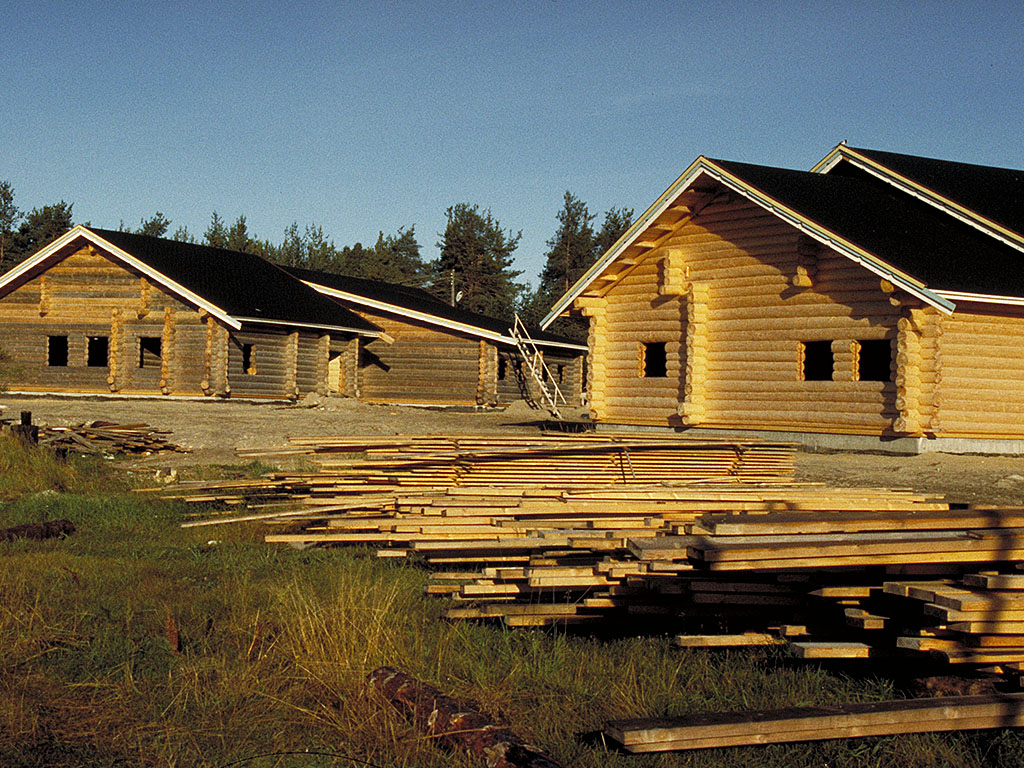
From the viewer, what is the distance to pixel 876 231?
59.8 feet

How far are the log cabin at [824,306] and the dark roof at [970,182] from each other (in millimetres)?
67

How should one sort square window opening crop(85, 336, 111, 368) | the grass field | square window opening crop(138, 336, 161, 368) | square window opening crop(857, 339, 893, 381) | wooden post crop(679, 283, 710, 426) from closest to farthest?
the grass field
wooden post crop(679, 283, 710, 426)
square window opening crop(857, 339, 893, 381)
square window opening crop(138, 336, 161, 368)
square window opening crop(85, 336, 111, 368)

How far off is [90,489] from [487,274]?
5922 cm

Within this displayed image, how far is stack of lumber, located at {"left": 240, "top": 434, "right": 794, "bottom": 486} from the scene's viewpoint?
8844mm

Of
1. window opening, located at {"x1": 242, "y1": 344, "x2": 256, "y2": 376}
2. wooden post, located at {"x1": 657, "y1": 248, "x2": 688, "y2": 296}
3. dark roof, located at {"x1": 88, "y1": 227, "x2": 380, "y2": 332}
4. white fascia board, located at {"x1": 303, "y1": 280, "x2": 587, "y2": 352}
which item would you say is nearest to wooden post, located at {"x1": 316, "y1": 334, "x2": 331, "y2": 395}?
dark roof, located at {"x1": 88, "y1": 227, "x2": 380, "y2": 332}

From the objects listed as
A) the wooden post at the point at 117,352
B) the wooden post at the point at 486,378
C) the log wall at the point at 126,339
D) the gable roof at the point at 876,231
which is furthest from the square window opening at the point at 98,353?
the gable roof at the point at 876,231

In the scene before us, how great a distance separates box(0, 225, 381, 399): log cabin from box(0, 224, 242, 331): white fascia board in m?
0.04

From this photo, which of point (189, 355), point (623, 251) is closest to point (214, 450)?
point (623, 251)

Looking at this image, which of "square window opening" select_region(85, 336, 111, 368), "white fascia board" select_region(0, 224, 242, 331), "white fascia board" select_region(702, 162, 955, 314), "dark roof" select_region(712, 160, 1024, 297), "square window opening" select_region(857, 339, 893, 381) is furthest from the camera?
"square window opening" select_region(85, 336, 111, 368)

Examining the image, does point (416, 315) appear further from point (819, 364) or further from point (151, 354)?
point (819, 364)

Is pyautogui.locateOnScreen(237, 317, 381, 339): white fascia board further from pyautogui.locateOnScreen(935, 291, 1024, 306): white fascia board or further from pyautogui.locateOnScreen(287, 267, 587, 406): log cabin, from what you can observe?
pyautogui.locateOnScreen(935, 291, 1024, 306): white fascia board

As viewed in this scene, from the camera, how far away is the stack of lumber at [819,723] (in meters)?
4.07

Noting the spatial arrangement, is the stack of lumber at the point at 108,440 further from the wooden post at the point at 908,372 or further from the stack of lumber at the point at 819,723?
the stack of lumber at the point at 819,723

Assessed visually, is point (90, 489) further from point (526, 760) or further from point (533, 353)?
point (533, 353)
